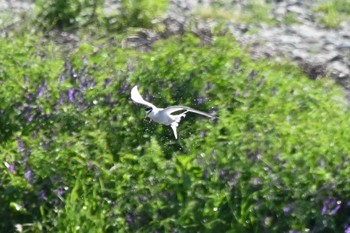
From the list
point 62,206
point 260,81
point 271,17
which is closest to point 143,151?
point 62,206

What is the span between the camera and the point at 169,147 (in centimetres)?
485

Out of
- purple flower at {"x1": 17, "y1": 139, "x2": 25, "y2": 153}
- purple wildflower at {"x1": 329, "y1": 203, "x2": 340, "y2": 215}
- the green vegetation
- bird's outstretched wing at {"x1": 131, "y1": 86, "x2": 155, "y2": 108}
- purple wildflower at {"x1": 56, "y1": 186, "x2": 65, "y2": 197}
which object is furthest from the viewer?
the green vegetation

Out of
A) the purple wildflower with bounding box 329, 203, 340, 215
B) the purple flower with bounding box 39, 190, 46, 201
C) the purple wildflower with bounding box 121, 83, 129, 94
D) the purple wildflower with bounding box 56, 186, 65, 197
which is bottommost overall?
the purple wildflower with bounding box 121, 83, 129, 94

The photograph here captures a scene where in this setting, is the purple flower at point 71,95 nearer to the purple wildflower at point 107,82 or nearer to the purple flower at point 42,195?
the purple wildflower at point 107,82

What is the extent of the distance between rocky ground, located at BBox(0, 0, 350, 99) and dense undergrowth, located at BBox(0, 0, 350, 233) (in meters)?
0.94

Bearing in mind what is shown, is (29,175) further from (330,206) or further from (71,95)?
(330,206)

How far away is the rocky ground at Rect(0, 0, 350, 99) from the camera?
654 centimetres

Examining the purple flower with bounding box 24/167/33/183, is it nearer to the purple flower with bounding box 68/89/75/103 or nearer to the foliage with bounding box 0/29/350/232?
the foliage with bounding box 0/29/350/232

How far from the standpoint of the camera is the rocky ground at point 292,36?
654cm

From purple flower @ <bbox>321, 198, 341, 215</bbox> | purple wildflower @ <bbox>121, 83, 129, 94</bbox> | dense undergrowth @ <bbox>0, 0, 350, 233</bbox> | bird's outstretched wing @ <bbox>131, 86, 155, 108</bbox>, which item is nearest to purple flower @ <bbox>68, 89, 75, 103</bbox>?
dense undergrowth @ <bbox>0, 0, 350, 233</bbox>

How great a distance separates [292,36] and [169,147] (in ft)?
8.46

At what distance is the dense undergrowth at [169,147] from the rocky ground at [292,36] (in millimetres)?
939

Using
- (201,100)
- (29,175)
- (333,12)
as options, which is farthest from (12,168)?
(333,12)

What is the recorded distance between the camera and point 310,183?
4.28m
